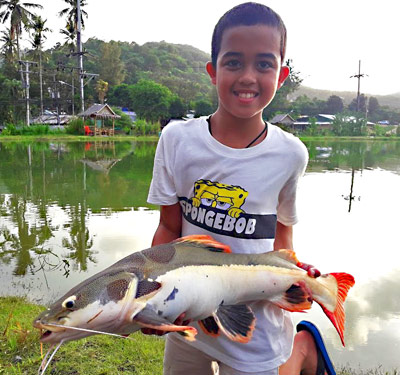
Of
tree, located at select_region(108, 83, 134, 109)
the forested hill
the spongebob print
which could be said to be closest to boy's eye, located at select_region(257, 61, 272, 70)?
the spongebob print

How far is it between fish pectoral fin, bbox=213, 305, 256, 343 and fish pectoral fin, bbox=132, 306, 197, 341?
0.23m

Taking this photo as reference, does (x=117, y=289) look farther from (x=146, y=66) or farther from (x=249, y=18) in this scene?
(x=146, y=66)

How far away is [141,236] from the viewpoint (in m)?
5.82

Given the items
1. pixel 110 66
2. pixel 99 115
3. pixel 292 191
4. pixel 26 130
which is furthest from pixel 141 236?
pixel 110 66

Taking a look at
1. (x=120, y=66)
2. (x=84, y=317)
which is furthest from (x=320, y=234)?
(x=120, y=66)

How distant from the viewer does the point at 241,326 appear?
4.53ft

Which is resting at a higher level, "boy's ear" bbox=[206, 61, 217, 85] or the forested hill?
the forested hill

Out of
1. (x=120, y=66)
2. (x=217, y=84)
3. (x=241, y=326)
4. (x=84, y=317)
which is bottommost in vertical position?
(x=241, y=326)

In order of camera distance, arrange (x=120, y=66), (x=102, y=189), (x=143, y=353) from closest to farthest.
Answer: (x=143, y=353), (x=102, y=189), (x=120, y=66)

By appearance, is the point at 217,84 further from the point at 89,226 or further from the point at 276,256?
the point at 89,226

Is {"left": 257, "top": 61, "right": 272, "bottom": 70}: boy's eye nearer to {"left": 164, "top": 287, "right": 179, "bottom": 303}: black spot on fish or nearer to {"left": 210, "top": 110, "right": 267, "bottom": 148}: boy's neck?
{"left": 210, "top": 110, "right": 267, "bottom": 148}: boy's neck

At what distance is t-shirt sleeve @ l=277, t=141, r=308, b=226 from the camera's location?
162cm

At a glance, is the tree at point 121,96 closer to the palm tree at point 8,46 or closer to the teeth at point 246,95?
the palm tree at point 8,46

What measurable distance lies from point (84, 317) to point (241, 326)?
1.88ft
